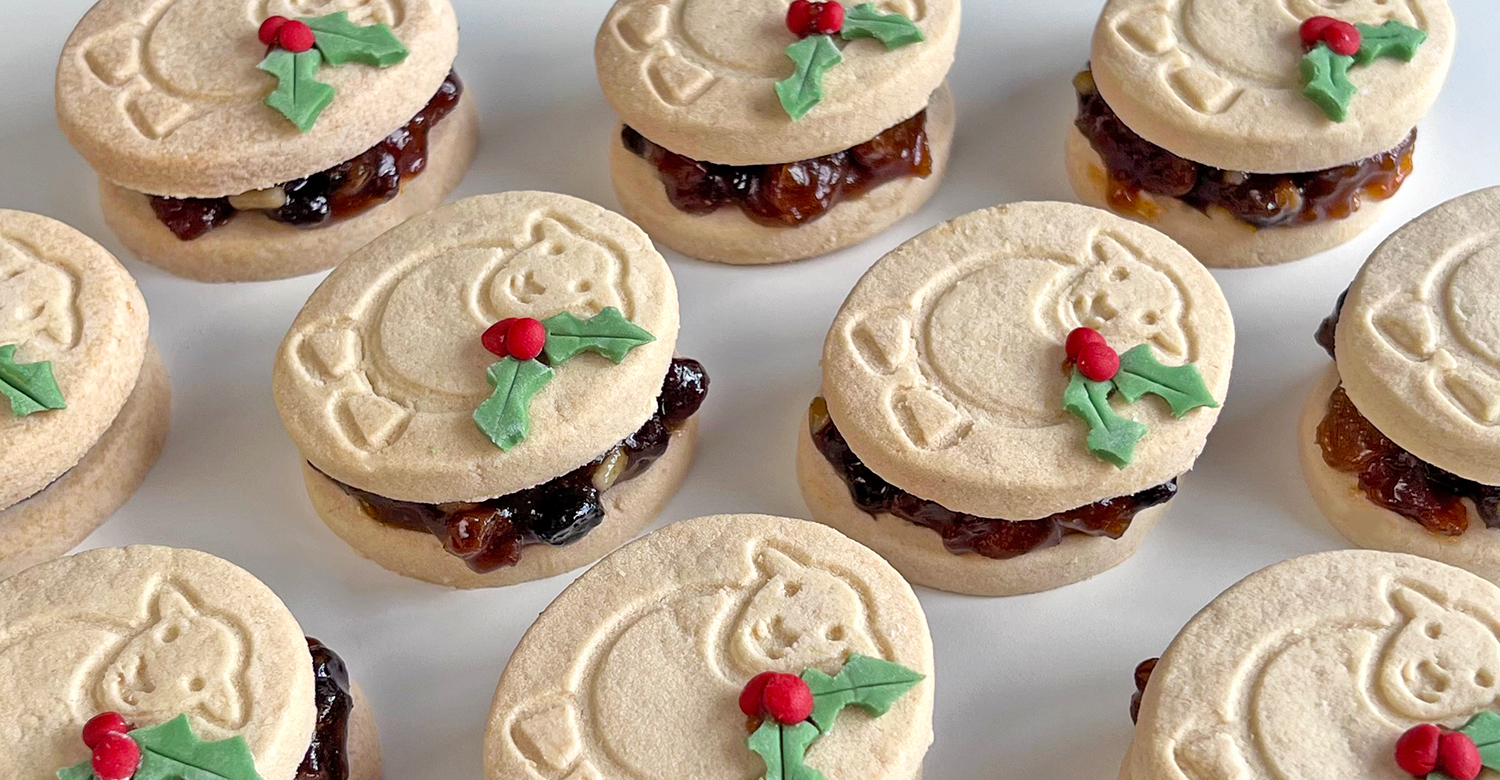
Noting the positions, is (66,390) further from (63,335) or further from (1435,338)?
(1435,338)

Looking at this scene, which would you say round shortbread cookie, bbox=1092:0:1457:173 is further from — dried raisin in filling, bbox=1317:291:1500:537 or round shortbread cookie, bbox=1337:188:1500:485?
dried raisin in filling, bbox=1317:291:1500:537

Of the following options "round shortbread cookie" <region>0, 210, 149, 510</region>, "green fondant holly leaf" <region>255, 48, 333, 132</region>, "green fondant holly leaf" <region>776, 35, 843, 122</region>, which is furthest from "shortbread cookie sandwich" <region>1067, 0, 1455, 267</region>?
"round shortbread cookie" <region>0, 210, 149, 510</region>

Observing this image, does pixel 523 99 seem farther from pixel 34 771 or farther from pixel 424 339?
pixel 34 771

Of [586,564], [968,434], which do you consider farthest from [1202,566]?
[586,564]

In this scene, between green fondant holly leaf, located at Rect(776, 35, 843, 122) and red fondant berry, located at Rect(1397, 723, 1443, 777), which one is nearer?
red fondant berry, located at Rect(1397, 723, 1443, 777)

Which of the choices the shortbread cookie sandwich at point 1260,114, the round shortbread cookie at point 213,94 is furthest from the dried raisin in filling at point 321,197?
the shortbread cookie sandwich at point 1260,114
